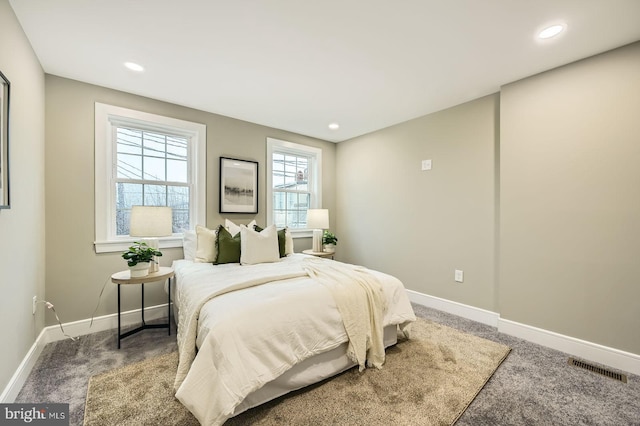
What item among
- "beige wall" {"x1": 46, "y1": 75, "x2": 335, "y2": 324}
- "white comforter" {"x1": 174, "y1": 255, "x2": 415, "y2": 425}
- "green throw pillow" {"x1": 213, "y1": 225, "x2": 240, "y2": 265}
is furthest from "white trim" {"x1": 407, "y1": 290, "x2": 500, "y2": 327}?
"beige wall" {"x1": 46, "y1": 75, "x2": 335, "y2": 324}

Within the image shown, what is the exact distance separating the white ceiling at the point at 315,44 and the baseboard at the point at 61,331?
2369 millimetres

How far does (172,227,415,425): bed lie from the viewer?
52.8 inches

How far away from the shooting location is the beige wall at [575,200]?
2.05m

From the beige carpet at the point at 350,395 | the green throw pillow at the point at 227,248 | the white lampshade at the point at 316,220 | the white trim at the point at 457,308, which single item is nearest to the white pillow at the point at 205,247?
the green throw pillow at the point at 227,248

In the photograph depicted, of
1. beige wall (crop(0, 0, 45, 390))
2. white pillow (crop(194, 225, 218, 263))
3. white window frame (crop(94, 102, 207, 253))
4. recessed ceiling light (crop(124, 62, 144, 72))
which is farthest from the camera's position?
white pillow (crop(194, 225, 218, 263))

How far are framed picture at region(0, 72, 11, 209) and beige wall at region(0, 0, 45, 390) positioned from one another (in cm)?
10

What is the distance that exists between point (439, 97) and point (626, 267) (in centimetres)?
222

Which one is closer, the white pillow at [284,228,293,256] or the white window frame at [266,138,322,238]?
the white pillow at [284,228,293,256]

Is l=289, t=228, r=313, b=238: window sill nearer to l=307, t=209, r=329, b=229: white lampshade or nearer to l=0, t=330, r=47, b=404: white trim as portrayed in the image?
l=307, t=209, r=329, b=229: white lampshade

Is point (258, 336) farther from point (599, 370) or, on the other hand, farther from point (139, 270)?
point (599, 370)

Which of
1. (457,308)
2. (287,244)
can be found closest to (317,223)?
(287,244)

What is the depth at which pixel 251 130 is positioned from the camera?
12.4ft

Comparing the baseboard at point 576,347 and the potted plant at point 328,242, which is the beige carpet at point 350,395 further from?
the potted plant at point 328,242

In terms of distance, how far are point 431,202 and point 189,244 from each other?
300 centimetres
